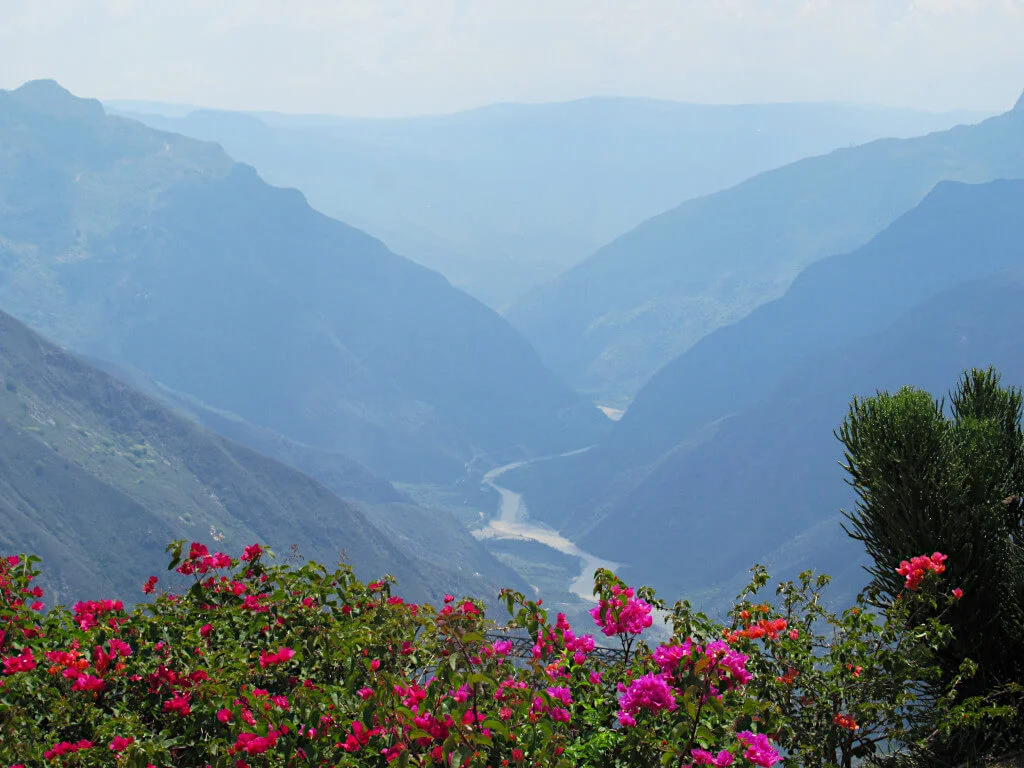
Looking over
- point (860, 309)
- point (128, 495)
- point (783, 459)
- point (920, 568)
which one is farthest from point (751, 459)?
point (920, 568)

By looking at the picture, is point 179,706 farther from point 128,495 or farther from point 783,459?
point 783,459

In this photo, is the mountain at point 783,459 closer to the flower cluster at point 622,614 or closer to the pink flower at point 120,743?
the flower cluster at point 622,614

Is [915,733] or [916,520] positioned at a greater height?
[916,520]

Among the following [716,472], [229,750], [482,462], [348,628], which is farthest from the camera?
[482,462]

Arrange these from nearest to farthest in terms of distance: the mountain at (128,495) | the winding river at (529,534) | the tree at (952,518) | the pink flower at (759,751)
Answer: the pink flower at (759,751)
the tree at (952,518)
the mountain at (128,495)
the winding river at (529,534)

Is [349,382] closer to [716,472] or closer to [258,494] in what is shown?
[716,472]

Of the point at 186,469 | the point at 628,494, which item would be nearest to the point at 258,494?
the point at 186,469

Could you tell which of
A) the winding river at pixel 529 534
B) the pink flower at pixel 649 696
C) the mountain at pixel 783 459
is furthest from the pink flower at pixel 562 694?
the mountain at pixel 783 459
